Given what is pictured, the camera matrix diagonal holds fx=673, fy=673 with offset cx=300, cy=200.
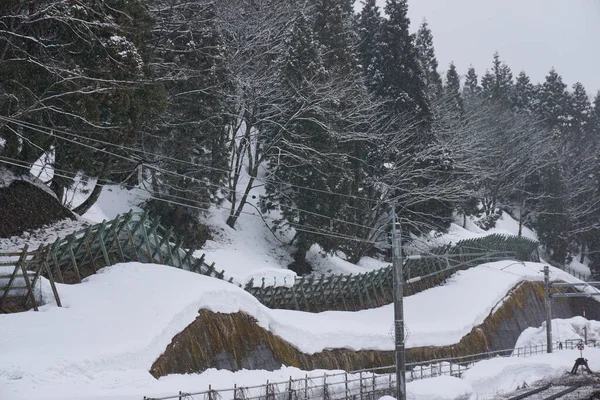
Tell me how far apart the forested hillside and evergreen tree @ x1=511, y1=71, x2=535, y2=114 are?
1590 inches

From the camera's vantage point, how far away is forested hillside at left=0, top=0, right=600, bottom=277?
19.7m

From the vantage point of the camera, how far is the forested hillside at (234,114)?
64.7 ft

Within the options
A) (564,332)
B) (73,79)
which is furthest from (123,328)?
(564,332)

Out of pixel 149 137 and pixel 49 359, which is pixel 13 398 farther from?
pixel 149 137

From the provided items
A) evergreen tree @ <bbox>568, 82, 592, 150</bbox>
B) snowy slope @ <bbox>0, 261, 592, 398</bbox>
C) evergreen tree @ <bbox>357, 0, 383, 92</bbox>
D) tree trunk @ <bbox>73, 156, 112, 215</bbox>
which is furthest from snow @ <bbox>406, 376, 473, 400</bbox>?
evergreen tree @ <bbox>568, 82, 592, 150</bbox>

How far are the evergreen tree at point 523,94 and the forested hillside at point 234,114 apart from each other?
1590 inches

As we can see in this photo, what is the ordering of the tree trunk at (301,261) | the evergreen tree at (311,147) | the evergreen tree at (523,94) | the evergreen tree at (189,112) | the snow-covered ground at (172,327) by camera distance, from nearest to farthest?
the snow-covered ground at (172,327) → the evergreen tree at (189,112) → the evergreen tree at (311,147) → the tree trunk at (301,261) → the evergreen tree at (523,94)

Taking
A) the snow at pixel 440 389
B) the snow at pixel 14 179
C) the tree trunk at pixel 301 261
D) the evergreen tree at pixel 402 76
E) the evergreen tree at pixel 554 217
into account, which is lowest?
the snow at pixel 440 389

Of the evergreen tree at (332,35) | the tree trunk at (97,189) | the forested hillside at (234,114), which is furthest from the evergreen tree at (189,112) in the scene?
the evergreen tree at (332,35)

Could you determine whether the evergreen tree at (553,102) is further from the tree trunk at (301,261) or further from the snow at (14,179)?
the snow at (14,179)

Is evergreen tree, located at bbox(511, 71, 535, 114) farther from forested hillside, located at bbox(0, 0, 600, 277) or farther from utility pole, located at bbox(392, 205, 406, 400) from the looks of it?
utility pole, located at bbox(392, 205, 406, 400)

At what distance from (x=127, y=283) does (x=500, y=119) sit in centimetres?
5876

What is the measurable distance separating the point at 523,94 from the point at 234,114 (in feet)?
232

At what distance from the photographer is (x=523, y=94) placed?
94.5m
